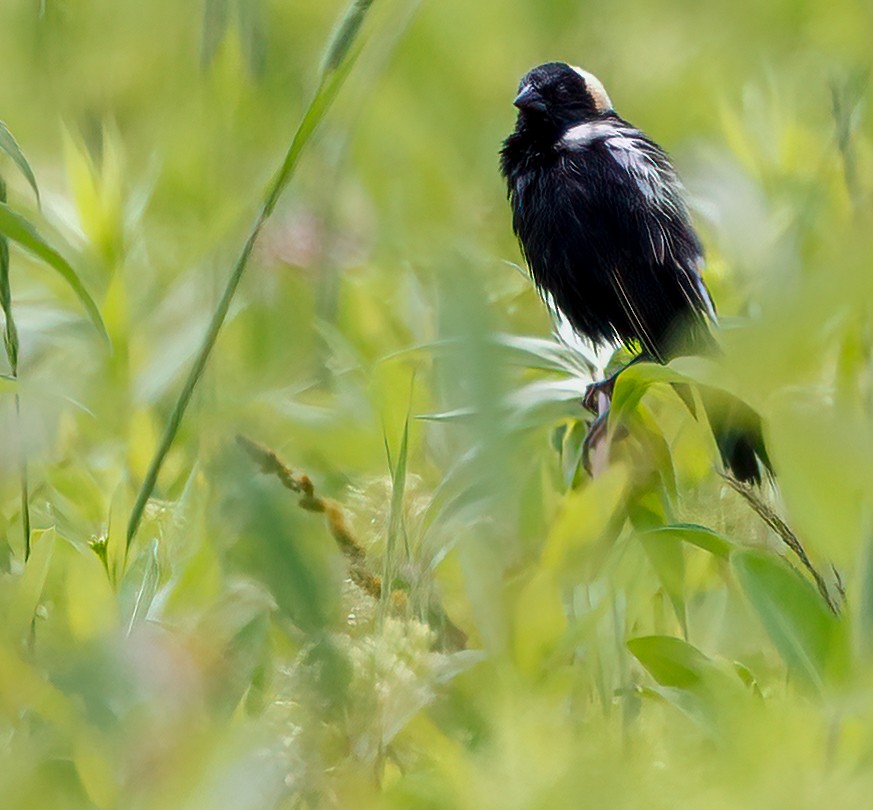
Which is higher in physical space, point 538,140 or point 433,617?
point 538,140

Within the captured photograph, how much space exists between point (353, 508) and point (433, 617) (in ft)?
0.24

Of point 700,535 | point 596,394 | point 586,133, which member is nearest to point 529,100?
point 586,133

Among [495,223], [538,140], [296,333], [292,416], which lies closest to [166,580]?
[292,416]

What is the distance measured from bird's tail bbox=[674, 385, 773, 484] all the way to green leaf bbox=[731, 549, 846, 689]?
40 cm

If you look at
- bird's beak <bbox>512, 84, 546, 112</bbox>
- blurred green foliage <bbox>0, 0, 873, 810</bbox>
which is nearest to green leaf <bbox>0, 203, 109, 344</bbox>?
blurred green foliage <bbox>0, 0, 873, 810</bbox>

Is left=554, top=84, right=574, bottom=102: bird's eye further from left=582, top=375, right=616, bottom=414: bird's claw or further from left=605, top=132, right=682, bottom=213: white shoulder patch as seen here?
left=582, top=375, right=616, bottom=414: bird's claw

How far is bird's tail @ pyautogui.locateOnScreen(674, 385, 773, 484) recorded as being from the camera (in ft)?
3.01

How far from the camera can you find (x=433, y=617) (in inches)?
24.1

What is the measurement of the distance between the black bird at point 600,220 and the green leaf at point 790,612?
97cm

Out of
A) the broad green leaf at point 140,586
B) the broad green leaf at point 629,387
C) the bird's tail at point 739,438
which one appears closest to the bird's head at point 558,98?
the bird's tail at point 739,438

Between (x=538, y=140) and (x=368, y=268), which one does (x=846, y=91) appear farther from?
(x=538, y=140)

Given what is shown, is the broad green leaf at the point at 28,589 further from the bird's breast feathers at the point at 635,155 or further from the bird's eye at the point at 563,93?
the bird's eye at the point at 563,93

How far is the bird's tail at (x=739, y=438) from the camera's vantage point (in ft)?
3.01

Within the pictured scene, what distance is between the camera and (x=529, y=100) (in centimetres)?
184
